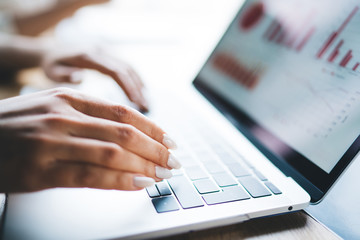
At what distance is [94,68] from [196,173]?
408 mm

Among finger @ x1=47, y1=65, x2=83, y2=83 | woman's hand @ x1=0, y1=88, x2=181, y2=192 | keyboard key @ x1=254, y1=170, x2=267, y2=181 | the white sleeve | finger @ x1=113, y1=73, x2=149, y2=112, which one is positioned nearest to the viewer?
woman's hand @ x1=0, y1=88, x2=181, y2=192

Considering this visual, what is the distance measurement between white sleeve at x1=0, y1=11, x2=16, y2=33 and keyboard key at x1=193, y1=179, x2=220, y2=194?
1111mm

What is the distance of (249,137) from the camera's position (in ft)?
1.51

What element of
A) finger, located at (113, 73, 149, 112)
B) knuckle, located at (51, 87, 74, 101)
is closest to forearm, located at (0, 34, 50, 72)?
finger, located at (113, 73, 149, 112)

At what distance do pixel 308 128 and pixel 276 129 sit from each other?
0.06 m

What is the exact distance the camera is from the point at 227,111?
0.53 m

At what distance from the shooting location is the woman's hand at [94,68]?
1.77 feet

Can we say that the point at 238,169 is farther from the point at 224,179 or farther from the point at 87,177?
the point at 87,177

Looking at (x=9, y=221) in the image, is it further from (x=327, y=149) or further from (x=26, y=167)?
(x=327, y=149)

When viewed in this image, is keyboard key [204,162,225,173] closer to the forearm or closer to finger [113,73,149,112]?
finger [113,73,149,112]

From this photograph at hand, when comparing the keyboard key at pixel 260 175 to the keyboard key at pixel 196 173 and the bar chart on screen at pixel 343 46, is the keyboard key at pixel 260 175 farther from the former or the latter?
the bar chart on screen at pixel 343 46

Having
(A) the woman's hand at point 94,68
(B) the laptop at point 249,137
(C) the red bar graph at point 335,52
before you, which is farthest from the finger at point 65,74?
(C) the red bar graph at point 335,52

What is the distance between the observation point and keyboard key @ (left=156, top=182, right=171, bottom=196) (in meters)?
0.31

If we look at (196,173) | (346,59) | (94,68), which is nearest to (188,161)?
(196,173)
